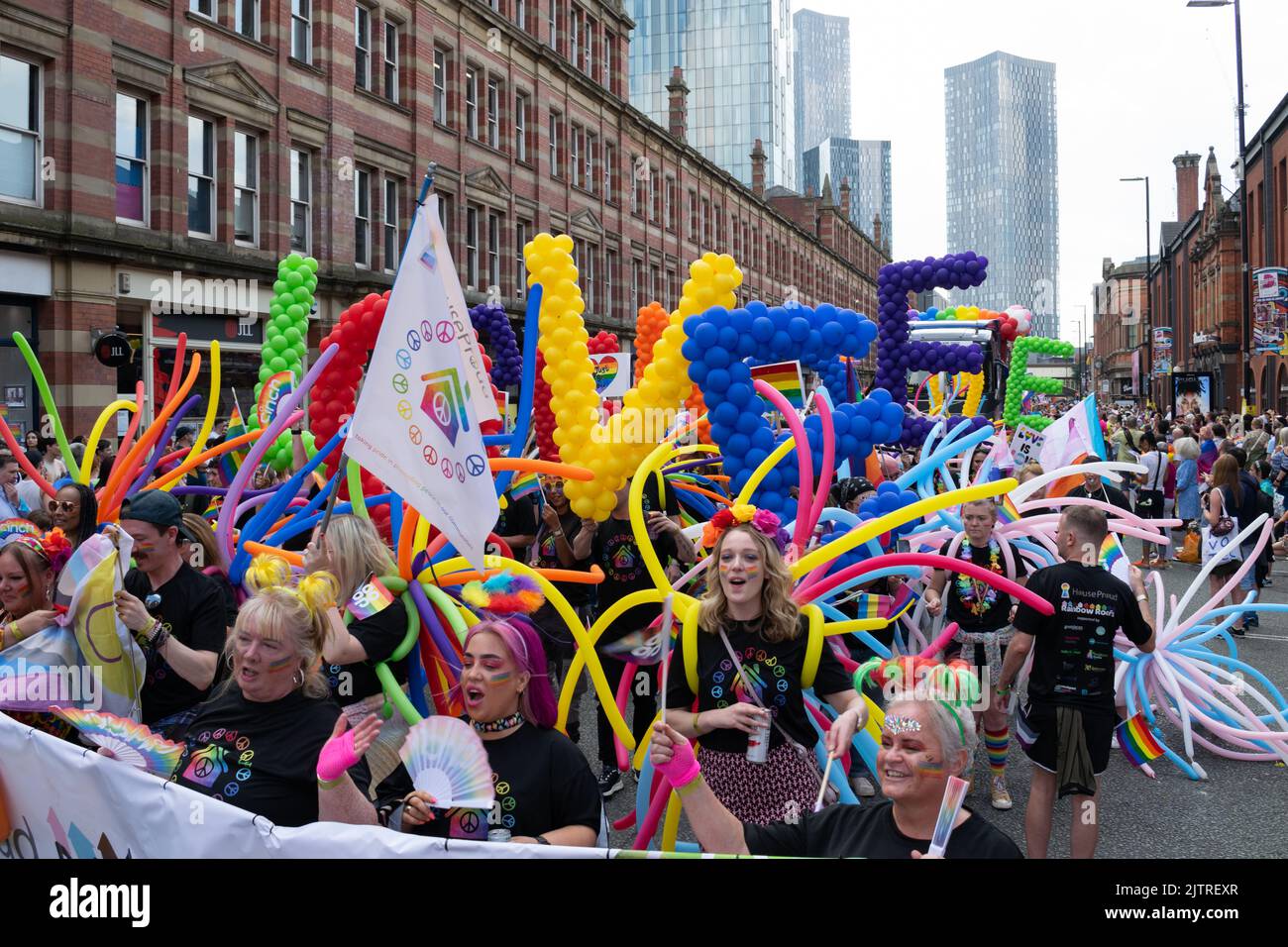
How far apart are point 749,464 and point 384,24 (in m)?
21.5

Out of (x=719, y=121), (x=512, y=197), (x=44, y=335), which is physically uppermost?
(x=719, y=121)

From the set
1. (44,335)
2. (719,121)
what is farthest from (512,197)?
(719,121)

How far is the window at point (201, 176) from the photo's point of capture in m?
18.5

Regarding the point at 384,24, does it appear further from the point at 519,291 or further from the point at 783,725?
the point at 783,725

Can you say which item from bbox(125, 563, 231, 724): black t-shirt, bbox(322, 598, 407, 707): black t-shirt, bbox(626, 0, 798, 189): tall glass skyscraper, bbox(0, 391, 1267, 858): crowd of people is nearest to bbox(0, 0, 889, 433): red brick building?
bbox(0, 391, 1267, 858): crowd of people

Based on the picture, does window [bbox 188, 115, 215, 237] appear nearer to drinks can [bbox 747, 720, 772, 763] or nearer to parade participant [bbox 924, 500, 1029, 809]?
parade participant [bbox 924, 500, 1029, 809]

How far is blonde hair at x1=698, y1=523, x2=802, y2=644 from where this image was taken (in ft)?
11.6

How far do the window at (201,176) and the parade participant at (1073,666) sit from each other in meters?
17.4

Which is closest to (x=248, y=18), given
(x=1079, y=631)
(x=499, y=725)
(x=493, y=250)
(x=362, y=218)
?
(x=362, y=218)

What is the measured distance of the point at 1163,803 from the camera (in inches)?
235

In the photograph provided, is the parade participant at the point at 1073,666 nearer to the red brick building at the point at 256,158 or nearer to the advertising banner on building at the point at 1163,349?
the red brick building at the point at 256,158

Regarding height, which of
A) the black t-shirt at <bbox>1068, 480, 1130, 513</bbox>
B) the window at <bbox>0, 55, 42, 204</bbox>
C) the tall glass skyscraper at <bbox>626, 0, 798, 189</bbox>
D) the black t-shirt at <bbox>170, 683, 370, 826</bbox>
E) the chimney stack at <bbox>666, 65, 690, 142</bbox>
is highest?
the tall glass skyscraper at <bbox>626, 0, 798, 189</bbox>

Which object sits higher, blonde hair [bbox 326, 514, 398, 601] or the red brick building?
the red brick building

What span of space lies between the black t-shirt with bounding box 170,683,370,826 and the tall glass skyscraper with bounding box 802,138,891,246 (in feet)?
608
